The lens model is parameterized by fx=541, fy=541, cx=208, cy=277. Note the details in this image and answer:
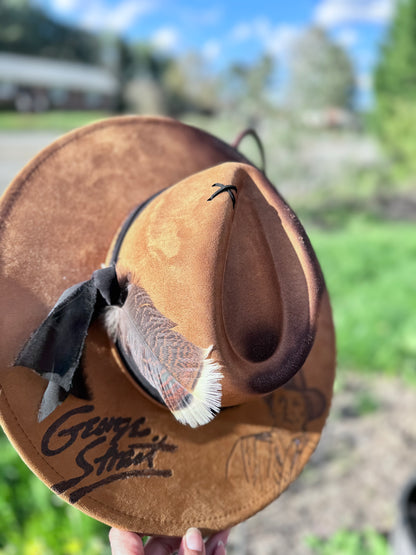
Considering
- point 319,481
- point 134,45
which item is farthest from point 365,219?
point 134,45

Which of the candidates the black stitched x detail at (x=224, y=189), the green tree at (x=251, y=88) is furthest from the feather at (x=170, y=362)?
the green tree at (x=251, y=88)

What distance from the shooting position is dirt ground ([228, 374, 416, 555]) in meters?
2.95

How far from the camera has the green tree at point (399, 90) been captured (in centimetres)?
1416

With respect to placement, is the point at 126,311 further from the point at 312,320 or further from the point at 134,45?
the point at 134,45

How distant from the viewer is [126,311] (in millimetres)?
1087

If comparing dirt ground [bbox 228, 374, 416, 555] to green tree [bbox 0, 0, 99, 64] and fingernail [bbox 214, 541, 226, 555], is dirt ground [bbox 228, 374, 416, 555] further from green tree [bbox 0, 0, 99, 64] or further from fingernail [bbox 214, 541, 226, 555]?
green tree [bbox 0, 0, 99, 64]

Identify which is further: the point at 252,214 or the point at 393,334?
the point at 393,334

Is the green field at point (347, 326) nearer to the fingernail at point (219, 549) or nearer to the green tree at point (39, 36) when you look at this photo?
the fingernail at point (219, 549)

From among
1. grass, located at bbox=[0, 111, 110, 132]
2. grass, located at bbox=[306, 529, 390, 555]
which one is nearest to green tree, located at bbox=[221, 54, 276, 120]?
grass, located at bbox=[306, 529, 390, 555]

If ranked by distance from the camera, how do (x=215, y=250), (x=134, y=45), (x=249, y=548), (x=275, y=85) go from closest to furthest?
(x=215, y=250), (x=249, y=548), (x=275, y=85), (x=134, y=45)

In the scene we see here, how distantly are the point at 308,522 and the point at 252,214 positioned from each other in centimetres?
243

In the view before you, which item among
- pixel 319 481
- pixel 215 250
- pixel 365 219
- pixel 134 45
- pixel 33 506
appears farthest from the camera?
pixel 134 45

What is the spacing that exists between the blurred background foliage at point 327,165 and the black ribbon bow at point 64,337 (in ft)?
4.73

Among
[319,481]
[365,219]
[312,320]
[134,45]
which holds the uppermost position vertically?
[134,45]
